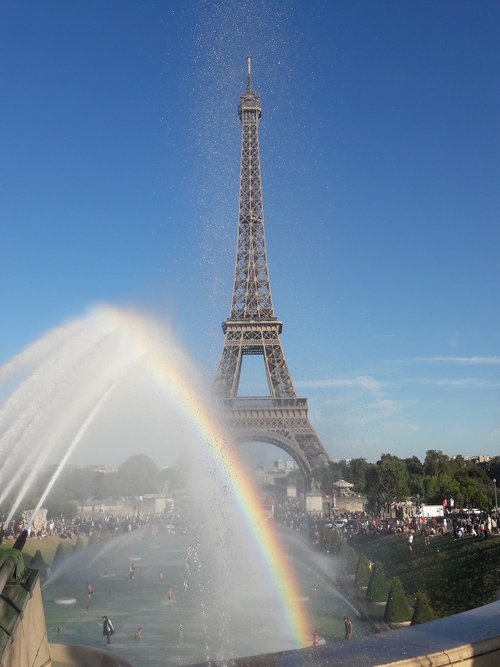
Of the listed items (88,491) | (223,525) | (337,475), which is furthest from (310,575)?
(337,475)

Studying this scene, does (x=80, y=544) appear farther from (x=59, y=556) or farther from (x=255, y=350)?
(x=255, y=350)

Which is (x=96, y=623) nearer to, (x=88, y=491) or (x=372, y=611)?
(x=372, y=611)

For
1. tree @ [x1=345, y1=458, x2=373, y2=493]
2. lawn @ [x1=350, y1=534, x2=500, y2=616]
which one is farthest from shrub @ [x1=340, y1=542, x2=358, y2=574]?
tree @ [x1=345, y1=458, x2=373, y2=493]

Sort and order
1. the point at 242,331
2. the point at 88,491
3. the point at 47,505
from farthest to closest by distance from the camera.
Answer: the point at 88,491
the point at 242,331
the point at 47,505

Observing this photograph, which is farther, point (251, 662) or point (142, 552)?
point (142, 552)

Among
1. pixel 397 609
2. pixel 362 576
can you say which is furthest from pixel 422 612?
pixel 362 576

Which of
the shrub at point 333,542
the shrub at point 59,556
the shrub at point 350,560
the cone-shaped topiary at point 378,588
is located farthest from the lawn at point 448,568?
the shrub at point 59,556

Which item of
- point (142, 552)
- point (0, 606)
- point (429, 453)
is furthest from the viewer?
point (429, 453)

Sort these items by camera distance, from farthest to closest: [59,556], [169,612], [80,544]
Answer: [80,544]
[59,556]
[169,612]
